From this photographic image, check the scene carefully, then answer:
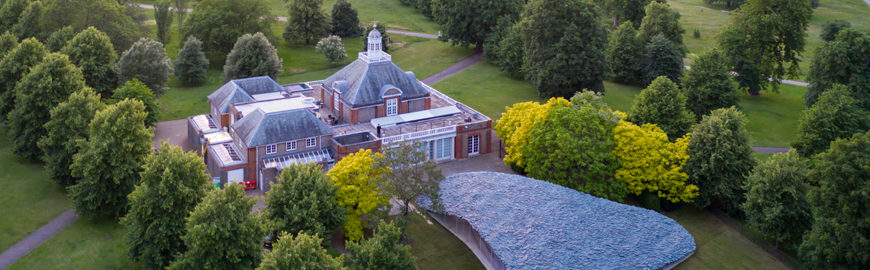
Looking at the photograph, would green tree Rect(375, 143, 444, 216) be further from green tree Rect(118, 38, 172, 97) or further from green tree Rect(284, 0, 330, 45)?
green tree Rect(284, 0, 330, 45)

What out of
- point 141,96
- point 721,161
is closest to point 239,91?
point 141,96

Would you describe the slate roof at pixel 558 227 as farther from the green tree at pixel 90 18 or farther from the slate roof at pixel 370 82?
the green tree at pixel 90 18

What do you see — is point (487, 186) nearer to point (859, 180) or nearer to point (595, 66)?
point (859, 180)

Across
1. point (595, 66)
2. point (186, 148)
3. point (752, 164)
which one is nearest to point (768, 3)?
point (595, 66)

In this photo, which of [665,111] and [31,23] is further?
[31,23]

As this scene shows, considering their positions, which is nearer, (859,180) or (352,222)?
(859,180)

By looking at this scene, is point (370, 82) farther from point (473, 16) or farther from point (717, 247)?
point (473, 16)
